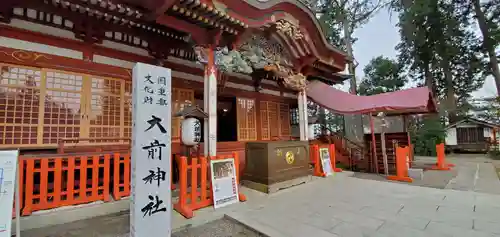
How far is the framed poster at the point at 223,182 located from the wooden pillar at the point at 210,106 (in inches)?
16.2

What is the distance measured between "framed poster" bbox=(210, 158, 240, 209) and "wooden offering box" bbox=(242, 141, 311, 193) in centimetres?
95

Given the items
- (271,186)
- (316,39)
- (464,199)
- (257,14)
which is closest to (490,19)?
(316,39)

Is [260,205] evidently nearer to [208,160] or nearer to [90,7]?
[208,160]

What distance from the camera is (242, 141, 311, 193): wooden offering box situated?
5082 millimetres

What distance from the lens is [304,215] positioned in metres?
3.61

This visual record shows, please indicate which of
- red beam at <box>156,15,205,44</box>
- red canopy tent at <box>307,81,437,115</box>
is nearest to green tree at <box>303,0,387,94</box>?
red canopy tent at <box>307,81,437,115</box>

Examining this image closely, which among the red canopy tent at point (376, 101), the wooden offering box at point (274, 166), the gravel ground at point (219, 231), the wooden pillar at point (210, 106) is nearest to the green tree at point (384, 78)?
the red canopy tent at point (376, 101)

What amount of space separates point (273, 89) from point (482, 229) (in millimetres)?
6499

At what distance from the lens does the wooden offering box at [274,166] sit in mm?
5082

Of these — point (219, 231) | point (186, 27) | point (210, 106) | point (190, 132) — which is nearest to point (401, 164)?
point (210, 106)

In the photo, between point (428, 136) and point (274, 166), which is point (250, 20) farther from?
point (428, 136)

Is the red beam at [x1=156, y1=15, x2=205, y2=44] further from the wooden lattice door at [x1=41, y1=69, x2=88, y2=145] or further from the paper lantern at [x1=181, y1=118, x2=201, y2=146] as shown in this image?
the wooden lattice door at [x1=41, y1=69, x2=88, y2=145]

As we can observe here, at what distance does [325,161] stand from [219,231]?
465cm

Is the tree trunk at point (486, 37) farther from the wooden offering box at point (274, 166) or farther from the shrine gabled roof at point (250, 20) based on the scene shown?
the wooden offering box at point (274, 166)
